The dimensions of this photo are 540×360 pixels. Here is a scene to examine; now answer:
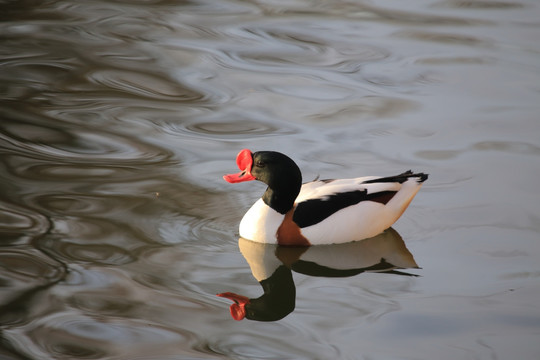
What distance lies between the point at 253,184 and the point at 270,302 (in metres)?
1.70

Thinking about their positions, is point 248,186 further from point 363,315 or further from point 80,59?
point 80,59

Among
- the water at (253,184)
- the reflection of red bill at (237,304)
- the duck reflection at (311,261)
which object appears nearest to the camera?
the water at (253,184)

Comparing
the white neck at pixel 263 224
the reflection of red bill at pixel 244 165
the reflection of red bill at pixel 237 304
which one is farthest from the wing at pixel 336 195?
the reflection of red bill at pixel 237 304

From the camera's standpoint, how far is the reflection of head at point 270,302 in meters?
5.05

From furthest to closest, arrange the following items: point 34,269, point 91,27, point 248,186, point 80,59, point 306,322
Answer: point 91,27, point 80,59, point 248,186, point 34,269, point 306,322

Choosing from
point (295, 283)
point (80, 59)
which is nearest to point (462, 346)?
point (295, 283)

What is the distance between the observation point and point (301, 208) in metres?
5.83

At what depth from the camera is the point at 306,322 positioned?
4945 millimetres

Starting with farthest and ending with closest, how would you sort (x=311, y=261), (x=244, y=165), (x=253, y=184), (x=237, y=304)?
(x=253, y=184) < (x=244, y=165) < (x=311, y=261) < (x=237, y=304)

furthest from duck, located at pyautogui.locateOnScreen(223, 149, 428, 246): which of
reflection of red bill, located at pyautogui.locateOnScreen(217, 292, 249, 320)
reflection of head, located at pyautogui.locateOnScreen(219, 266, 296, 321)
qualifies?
reflection of red bill, located at pyautogui.locateOnScreen(217, 292, 249, 320)

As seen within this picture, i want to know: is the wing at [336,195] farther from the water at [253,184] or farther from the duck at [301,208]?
the water at [253,184]

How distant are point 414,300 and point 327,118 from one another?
3.17 metres

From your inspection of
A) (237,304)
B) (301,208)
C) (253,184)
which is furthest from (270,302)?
(253,184)

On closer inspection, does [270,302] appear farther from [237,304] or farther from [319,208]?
[319,208]
